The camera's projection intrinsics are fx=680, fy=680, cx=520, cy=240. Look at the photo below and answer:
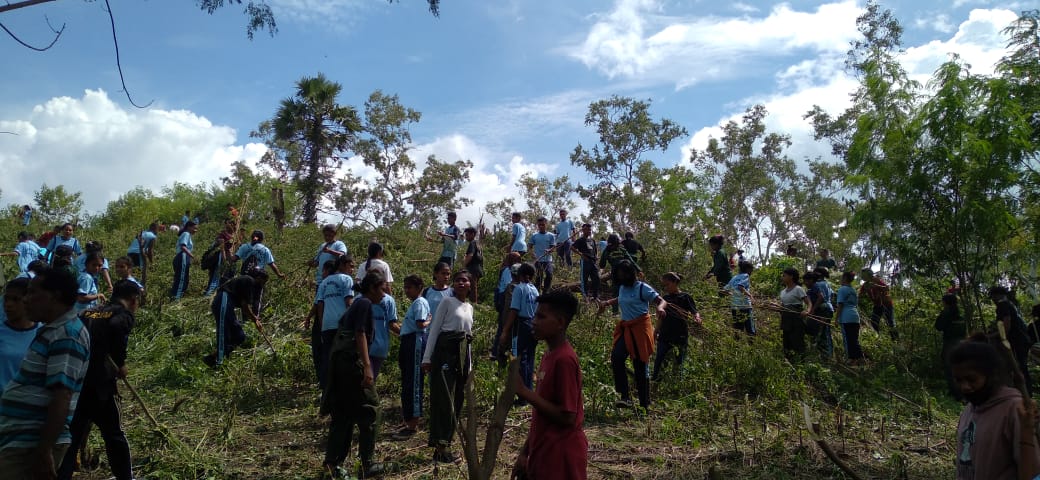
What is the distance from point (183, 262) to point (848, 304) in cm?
1105

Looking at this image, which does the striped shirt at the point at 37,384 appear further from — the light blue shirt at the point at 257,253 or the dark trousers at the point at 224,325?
the light blue shirt at the point at 257,253

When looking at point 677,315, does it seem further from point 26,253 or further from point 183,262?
point 26,253

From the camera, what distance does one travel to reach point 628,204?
1039 inches

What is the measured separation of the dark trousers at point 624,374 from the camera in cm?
704

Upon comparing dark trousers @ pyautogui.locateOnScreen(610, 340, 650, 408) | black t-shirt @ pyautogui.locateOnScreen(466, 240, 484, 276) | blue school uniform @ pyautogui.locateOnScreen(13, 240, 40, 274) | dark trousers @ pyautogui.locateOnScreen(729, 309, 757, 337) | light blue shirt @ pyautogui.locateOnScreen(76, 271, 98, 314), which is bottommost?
dark trousers @ pyautogui.locateOnScreen(610, 340, 650, 408)

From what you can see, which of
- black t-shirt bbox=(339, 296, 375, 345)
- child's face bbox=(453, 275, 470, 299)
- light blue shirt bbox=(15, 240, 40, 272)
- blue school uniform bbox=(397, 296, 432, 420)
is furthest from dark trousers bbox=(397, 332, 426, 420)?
light blue shirt bbox=(15, 240, 40, 272)

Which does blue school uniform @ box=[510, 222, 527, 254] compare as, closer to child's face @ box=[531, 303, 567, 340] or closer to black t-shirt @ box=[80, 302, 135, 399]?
black t-shirt @ box=[80, 302, 135, 399]

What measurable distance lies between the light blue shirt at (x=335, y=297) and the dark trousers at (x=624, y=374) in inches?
109

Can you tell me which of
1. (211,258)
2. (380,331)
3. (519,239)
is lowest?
(380,331)

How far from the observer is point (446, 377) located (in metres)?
5.63

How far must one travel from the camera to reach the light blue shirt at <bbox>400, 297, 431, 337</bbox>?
19.9 feet

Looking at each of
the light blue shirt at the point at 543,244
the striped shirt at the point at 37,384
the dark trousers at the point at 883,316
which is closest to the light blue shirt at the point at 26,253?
the light blue shirt at the point at 543,244

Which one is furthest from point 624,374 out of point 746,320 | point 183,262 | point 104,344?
point 183,262

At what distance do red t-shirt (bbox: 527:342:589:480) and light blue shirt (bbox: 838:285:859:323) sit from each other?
7.89 meters
